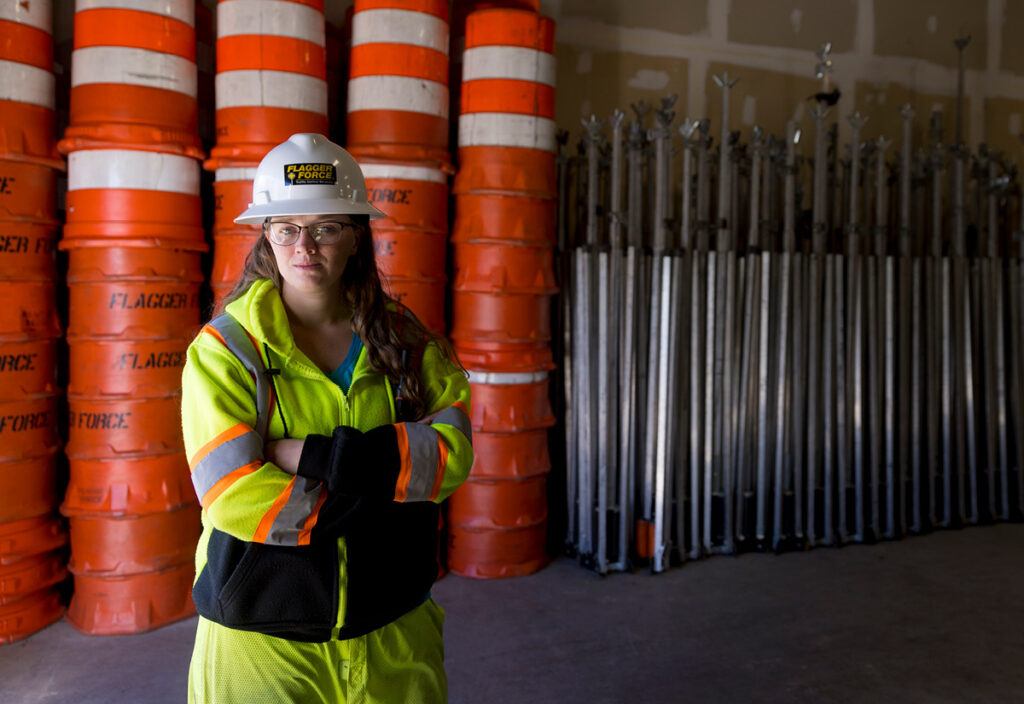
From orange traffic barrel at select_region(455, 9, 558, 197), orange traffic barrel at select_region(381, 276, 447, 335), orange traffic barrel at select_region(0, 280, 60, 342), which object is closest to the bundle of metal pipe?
orange traffic barrel at select_region(455, 9, 558, 197)

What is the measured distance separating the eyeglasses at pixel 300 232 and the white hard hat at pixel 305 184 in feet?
0.08

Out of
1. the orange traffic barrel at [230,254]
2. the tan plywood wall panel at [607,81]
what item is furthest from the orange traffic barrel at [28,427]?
the tan plywood wall panel at [607,81]

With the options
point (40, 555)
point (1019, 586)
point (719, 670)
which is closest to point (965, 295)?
point (1019, 586)

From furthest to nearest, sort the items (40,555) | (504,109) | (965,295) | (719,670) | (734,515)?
1. (965,295)
2. (734,515)
3. (504,109)
4. (40,555)
5. (719,670)

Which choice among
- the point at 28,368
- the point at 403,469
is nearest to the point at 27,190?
the point at 28,368

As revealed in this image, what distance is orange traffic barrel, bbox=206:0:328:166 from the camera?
3.38m

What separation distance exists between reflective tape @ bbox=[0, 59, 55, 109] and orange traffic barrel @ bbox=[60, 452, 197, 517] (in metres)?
1.42

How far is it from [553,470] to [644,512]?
0.60m

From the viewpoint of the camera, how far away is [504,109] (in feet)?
12.4

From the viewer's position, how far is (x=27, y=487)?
3.28m

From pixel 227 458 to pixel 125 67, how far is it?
94.2 inches

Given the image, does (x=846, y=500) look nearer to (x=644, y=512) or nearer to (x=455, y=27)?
(x=644, y=512)

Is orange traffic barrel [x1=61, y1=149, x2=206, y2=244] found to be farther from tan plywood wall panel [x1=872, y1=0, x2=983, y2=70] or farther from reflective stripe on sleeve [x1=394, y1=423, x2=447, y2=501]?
tan plywood wall panel [x1=872, y1=0, x2=983, y2=70]

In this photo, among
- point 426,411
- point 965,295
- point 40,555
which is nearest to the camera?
point 426,411
